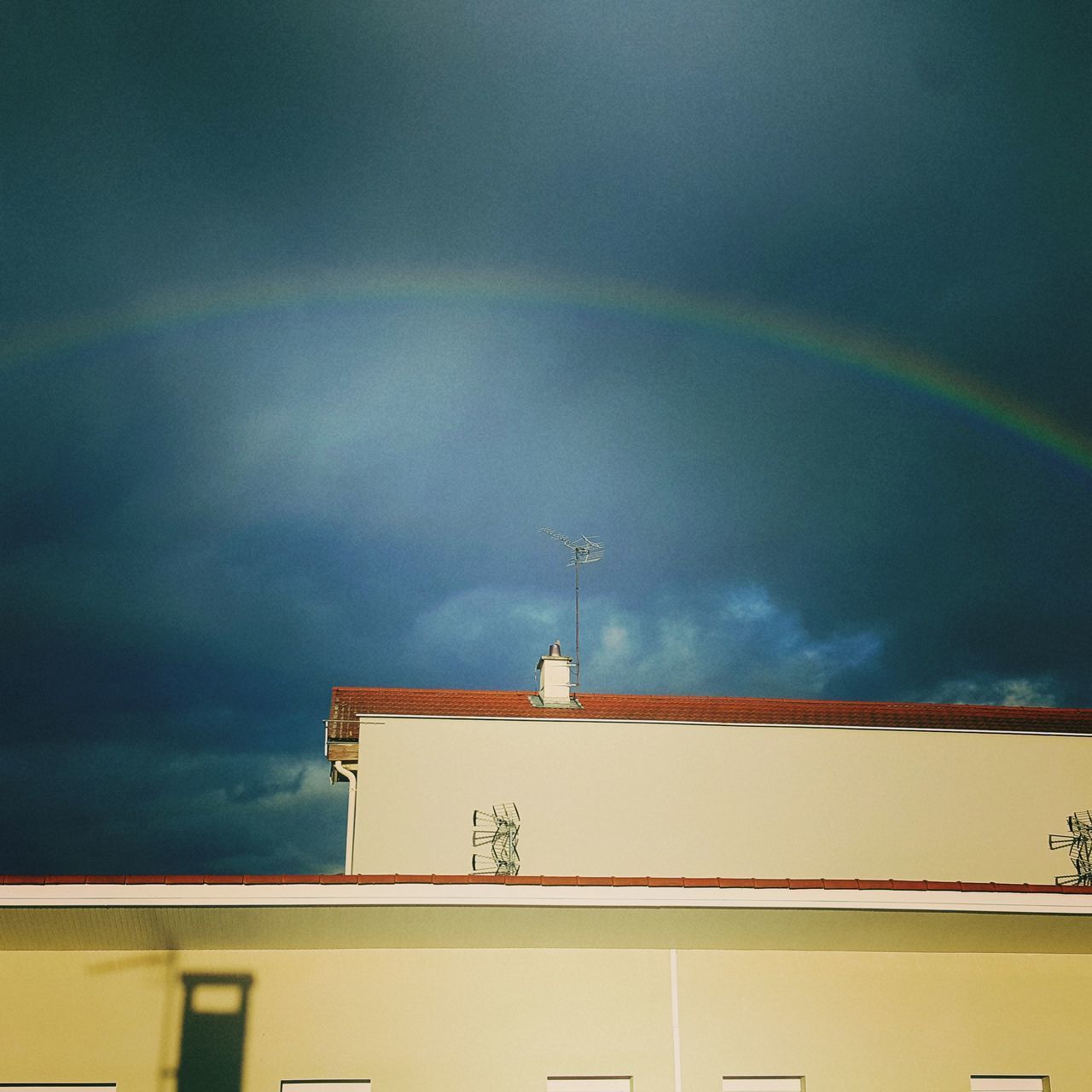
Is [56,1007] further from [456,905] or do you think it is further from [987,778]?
[987,778]

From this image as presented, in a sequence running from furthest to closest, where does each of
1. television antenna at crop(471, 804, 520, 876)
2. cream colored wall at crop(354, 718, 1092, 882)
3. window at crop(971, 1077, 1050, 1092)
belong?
cream colored wall at crop(354, 718, 1092, 882) → television antenna at crop(471, 804, 520, 876) → window at crop(971, 1077, 1050, 1092)

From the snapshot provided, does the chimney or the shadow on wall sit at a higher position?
the chimney

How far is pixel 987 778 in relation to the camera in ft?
62.6

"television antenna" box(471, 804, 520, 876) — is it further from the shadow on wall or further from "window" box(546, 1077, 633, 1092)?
the shadow on wall

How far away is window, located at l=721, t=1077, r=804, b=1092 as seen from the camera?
317 inches

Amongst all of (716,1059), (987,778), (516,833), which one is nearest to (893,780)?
(987,778)

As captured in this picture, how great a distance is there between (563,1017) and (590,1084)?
579mm

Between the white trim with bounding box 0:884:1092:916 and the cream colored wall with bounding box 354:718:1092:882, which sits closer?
the white trim with bounding box 0:884:1092:916

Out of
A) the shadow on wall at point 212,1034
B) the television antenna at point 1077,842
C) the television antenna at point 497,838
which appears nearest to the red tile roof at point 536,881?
the shadow on wall at point 212,1034

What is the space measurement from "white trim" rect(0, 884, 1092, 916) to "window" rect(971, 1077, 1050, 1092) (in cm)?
181

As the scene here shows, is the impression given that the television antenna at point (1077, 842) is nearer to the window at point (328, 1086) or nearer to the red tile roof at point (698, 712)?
the red tile roof at point (698, 712)

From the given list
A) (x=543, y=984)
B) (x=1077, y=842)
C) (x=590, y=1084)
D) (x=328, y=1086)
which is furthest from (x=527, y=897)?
(x=1077, y=842)

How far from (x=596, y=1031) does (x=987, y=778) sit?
1377 cm

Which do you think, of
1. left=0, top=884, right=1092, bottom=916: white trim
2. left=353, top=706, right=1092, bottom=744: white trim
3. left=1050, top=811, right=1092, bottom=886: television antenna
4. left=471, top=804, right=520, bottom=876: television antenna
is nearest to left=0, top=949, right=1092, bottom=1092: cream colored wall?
left=0, top=884, right=1092, bottom=916: white trim
